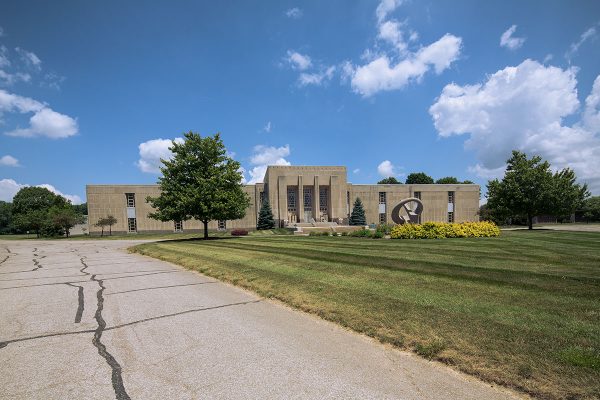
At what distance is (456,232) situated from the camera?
20984 millimetres

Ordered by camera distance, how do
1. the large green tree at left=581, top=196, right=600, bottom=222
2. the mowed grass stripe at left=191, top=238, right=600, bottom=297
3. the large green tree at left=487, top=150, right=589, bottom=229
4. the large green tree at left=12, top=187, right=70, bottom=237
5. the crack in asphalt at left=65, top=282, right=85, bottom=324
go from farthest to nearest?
the large green tree at left=12, top=187, right=70, bottom=237, the large green tree at left=581, top=196, right=600, bottom=222, the large green tree at left=487, top=150, right=589, bottom=229, the mowed grass stripe at left=191, top=238, right=600, bottom=297, the crack in asphalt at left=65, top=282, right=85, bottom=324

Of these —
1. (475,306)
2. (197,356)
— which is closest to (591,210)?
(475,306)

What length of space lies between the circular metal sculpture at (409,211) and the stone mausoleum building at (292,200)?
17471 millimetres

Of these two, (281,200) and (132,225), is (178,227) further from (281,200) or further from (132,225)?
(281,200)

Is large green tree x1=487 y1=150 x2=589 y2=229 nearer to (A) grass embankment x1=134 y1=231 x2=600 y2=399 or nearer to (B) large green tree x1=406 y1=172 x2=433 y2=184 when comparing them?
(A) grass embankment x1=134 y1=231 x2=600 y2=399

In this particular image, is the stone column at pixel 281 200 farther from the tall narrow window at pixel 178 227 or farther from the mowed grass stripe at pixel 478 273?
the mowed grass stripe at pixel 478 273

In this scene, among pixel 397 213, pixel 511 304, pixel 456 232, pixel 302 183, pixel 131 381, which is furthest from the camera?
pixel 302 183

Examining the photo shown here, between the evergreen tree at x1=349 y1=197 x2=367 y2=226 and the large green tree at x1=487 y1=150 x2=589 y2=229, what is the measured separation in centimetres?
2263

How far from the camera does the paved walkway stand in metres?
3.20

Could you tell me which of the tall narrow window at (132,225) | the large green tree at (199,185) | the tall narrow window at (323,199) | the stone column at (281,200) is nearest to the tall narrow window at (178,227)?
the tall narrow window at (132,225)

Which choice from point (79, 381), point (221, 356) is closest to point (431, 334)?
point (221, 356)

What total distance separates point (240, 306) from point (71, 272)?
8285 mm

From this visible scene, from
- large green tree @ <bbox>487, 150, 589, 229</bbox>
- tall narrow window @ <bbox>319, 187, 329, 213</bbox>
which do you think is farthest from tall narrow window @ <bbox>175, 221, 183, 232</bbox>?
large green tree @ <bbox>487, 150, 589, 229</bbox>

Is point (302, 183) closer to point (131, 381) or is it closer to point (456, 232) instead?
point (456, 232)
